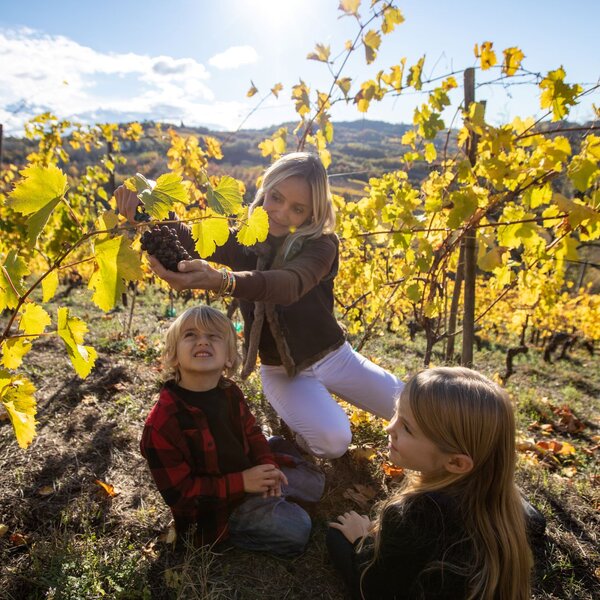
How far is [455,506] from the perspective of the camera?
124cm

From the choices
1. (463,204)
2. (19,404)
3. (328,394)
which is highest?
(463,204)

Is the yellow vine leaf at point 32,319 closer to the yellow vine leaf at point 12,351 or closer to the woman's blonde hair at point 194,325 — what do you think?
the yellow vine leaf at point 12,351

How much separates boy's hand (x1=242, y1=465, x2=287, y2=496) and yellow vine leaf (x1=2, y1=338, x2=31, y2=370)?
930mm

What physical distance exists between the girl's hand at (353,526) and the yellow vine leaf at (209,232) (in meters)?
1.17

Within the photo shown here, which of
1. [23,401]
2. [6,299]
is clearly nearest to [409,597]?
[23,401]

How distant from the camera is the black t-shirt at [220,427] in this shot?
179 cm

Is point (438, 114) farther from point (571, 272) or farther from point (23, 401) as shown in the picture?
point (571, 272)

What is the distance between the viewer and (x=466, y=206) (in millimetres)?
2068

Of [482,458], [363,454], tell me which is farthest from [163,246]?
[363,454]

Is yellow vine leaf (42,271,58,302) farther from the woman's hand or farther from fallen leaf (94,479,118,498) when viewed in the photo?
fallen leaf (94,479,118,498)

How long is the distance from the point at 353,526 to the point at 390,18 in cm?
245

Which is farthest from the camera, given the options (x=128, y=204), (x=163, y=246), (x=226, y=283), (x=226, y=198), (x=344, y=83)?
(x=344, y=83)

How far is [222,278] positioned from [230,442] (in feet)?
2.54

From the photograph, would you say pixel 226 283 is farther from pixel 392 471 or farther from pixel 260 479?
pixel 392 471
